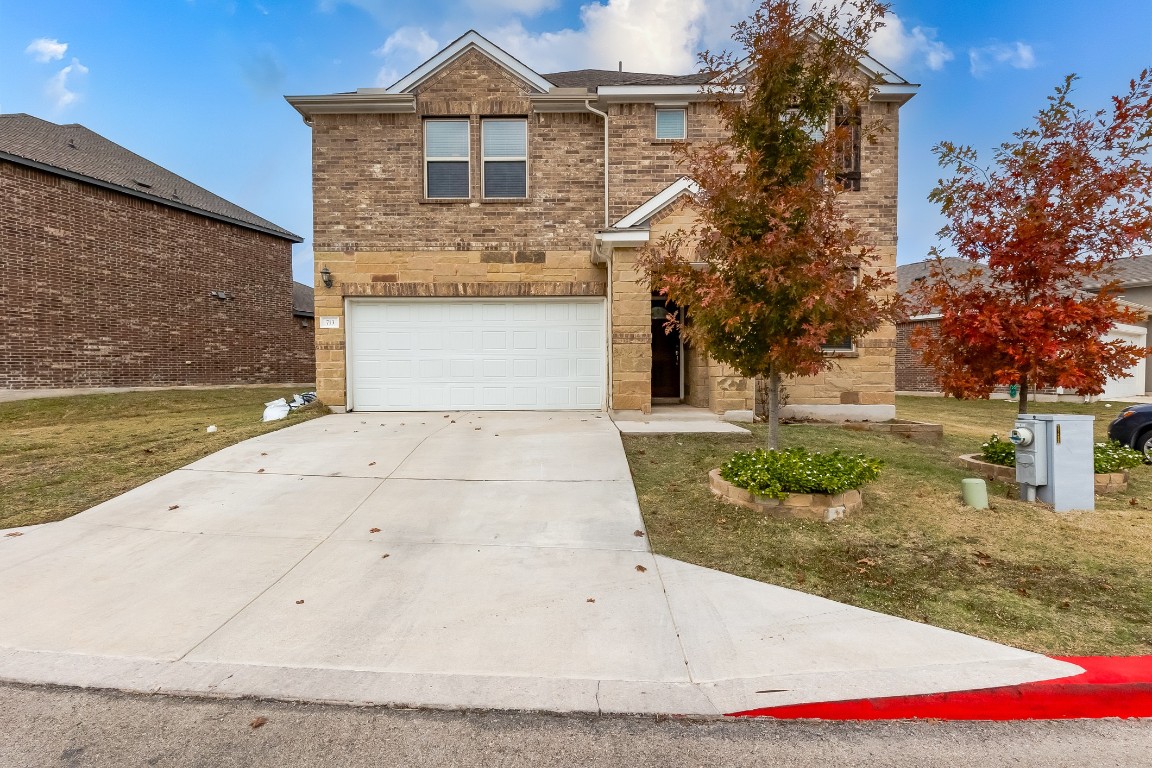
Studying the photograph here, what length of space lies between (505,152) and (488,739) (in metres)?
11.1

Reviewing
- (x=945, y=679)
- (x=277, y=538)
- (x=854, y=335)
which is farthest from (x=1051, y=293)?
(x=277, y=538)

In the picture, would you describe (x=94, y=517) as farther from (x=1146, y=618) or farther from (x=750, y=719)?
(x=1146, y=618)

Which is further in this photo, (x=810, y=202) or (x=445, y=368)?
(x=445, y=368)

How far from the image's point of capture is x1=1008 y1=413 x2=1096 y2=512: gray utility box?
572 cm

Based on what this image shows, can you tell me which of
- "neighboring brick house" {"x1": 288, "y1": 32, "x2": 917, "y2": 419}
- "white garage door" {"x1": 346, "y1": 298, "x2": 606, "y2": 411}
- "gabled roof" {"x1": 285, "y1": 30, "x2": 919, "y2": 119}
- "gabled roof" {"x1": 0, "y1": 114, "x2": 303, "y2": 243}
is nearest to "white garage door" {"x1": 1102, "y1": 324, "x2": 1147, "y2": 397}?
"neighboring brick house" {"x1": 288, "y1": 32, "x2": 917, "y2": 419}

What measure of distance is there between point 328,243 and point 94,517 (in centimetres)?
719

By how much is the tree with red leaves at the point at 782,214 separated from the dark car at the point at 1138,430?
6.04m

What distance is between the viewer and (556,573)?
4473mm

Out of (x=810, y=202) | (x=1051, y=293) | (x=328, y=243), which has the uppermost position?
(x=328, y=243)

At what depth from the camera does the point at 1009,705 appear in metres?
2.93

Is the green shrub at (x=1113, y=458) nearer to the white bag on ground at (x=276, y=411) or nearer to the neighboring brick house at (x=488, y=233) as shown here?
the neighboring brick house at (x=488, y=233)

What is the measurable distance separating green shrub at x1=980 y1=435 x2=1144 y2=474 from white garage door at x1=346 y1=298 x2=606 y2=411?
6535 millimetres

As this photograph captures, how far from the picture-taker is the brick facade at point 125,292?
14031 millimetres

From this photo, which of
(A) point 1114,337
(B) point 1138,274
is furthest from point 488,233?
(B) point 1138,274
